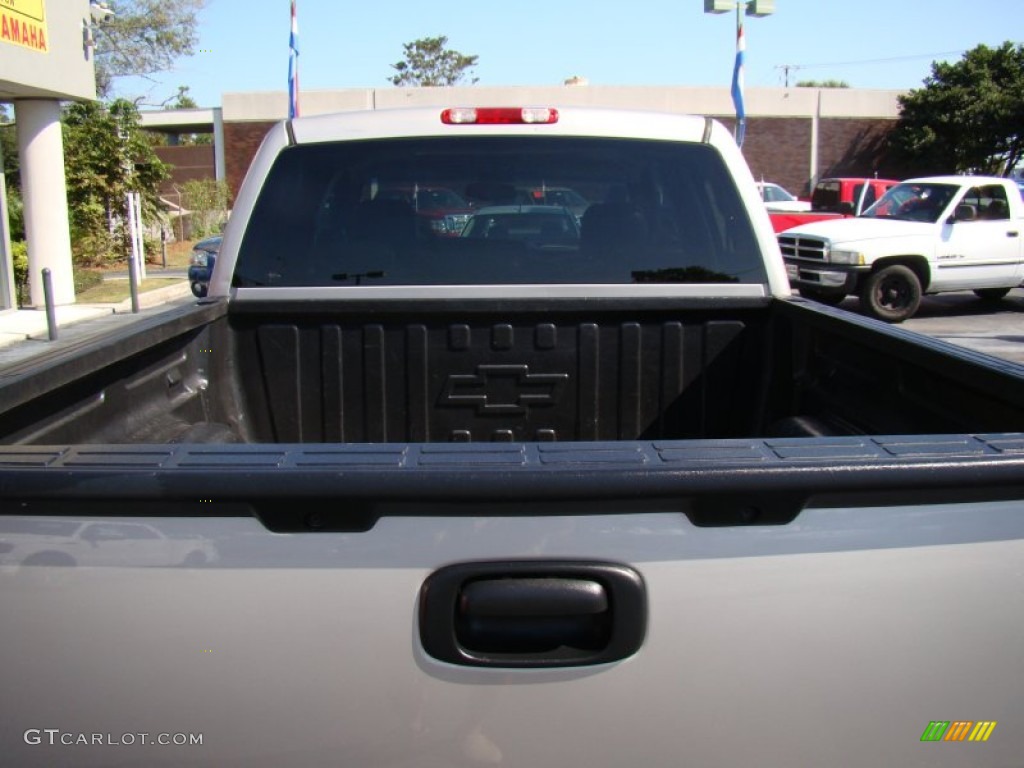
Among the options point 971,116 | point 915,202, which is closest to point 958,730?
point 915,202

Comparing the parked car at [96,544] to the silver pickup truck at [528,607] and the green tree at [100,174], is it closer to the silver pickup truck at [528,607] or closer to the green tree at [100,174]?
the silver pickup truck at [528,607]

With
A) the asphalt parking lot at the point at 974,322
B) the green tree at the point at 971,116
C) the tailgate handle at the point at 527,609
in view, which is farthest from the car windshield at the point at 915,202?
the green tree at the point at 971,116

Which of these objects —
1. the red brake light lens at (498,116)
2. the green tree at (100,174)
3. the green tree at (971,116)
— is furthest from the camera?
the green tree at (971,116)

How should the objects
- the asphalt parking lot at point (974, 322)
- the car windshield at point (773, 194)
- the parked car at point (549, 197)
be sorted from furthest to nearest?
the car windshield at point (773, 194) < the asphalt parking lot at point (974, 322) < the parked car at point (549, 197)

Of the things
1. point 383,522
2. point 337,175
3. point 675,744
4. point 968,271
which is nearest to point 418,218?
point 337,175

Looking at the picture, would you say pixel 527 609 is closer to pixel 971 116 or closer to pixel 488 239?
pixel 488 239

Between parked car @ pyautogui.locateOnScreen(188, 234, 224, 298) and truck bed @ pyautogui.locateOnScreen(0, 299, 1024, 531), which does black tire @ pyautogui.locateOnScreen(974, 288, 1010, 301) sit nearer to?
parked car @ pyautogui.locateOnScreen(188, 234, 224, 298)

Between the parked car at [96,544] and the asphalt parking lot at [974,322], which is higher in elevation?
the parked car at [96,544]

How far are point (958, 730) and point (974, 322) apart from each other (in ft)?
46.9

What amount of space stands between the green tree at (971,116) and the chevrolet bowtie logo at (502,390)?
1417 inches

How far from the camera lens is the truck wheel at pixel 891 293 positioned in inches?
532

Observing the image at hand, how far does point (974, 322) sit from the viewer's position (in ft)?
46.6

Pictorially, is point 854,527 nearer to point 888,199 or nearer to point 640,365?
point 640,365

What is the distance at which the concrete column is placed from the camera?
14.5 m
